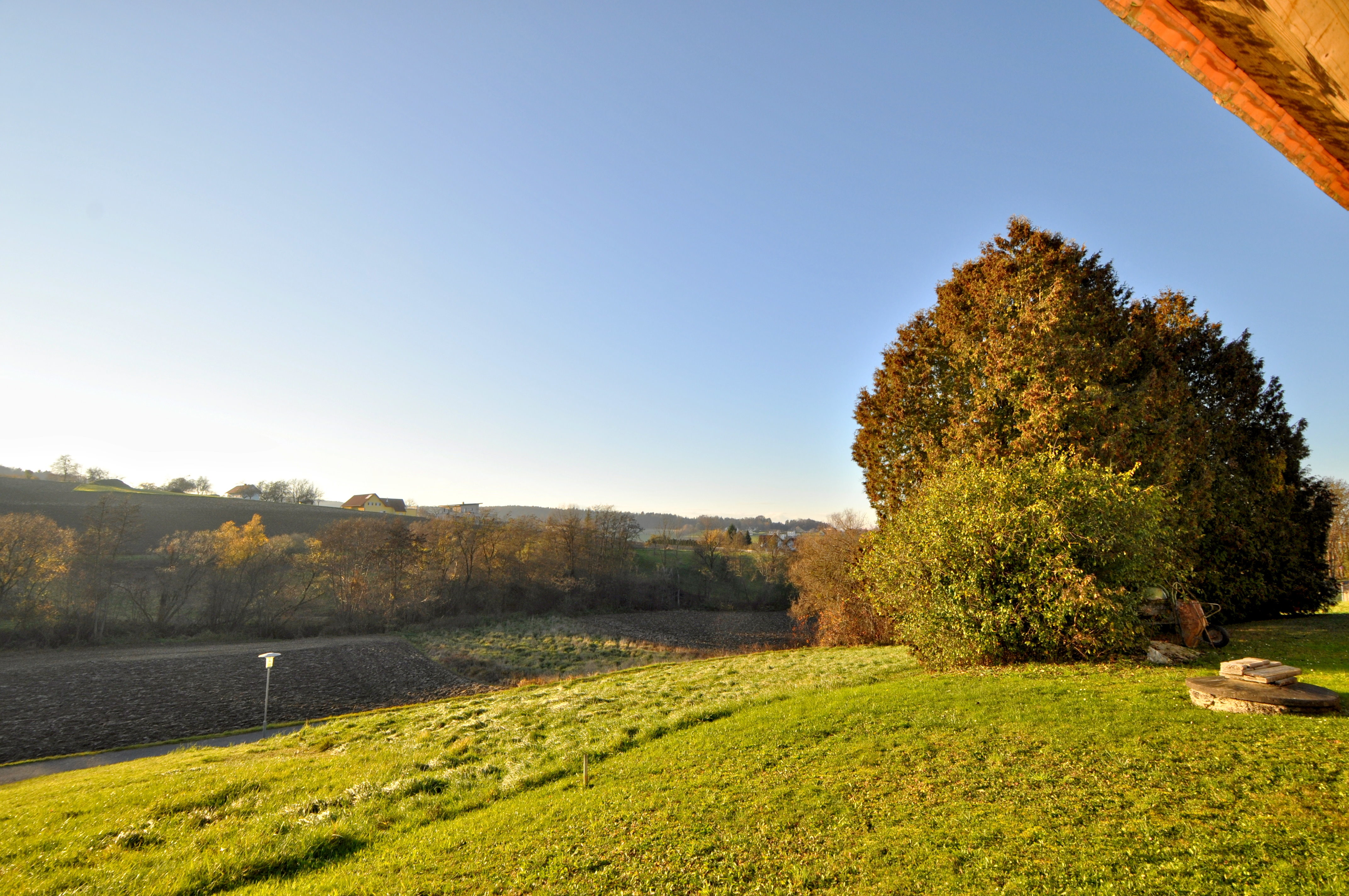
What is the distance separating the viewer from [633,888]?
5137 millimetres

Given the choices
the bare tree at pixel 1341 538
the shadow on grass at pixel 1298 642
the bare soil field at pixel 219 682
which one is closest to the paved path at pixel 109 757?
the bare soil field at pixel 219 682

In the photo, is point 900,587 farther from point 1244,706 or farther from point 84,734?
point 84,734

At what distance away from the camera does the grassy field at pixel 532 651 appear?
32500 mm

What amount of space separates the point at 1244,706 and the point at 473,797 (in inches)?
466

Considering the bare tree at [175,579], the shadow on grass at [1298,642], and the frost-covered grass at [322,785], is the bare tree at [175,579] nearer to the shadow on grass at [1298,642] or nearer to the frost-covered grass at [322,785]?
the frost-covered grass at [322,785]

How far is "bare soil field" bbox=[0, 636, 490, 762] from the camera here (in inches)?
855

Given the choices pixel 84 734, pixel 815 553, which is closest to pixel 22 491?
pixel 84 734

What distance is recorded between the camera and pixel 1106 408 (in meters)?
14.2

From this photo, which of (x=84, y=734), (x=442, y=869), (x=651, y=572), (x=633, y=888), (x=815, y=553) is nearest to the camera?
(x=633, y=888)

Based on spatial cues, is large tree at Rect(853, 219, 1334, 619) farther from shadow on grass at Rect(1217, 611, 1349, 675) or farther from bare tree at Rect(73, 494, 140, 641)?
bare tree at Rect(73, 494, 140, 641)

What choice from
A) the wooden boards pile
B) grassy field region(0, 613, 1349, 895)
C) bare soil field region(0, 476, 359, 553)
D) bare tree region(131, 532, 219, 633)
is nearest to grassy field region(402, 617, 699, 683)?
bare tree region(131, 532, 219, 633)

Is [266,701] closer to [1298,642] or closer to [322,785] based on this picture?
[322,785]

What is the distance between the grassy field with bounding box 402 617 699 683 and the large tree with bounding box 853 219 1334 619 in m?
22.5

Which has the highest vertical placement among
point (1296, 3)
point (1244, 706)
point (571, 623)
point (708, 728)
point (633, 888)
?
point (1296, 3)
